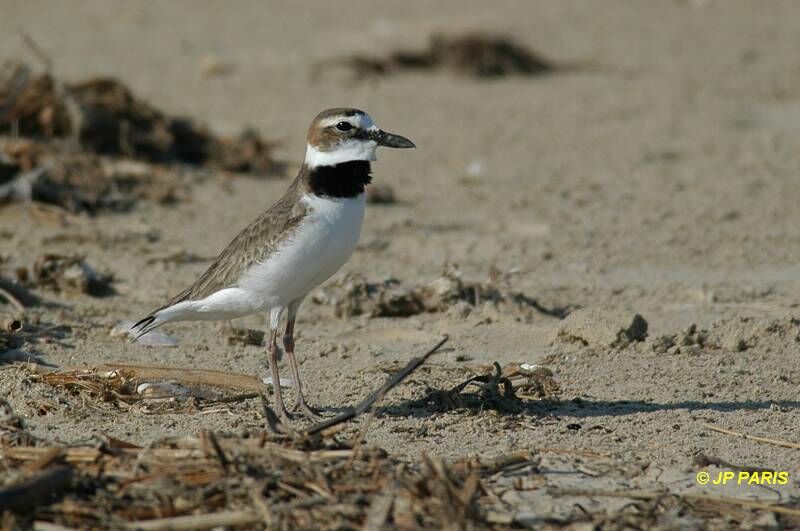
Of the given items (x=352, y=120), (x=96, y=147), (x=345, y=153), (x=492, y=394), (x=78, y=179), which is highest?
(x=352, y=120)

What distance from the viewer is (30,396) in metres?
5.92

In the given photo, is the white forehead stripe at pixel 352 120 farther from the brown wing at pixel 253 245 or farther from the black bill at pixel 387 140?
the brown wing at pixel 253 245

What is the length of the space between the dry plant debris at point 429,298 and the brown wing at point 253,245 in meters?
1.56

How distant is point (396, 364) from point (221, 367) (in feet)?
3.17

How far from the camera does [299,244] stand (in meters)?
5.86

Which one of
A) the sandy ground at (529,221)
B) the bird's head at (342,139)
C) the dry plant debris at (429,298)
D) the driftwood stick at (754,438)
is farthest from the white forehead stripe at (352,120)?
the driftwood stick at (754,438)

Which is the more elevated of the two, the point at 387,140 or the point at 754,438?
the point at 387,140

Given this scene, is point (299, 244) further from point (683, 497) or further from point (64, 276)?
point (64, 276)

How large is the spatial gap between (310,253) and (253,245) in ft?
1.28

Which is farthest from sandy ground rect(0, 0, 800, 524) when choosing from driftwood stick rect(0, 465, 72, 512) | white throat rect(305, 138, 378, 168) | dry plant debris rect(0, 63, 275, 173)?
white throat rect(305, 138, 378, 168)

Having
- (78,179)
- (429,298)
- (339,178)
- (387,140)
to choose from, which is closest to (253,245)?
(339,178)

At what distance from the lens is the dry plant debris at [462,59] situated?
45.9ft

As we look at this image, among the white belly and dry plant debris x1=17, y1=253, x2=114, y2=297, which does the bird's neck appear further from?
dry plant debris x1=17, y1=253, x2=114, y2=297

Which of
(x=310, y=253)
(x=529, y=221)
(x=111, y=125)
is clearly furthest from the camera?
(x=111, y=125)
